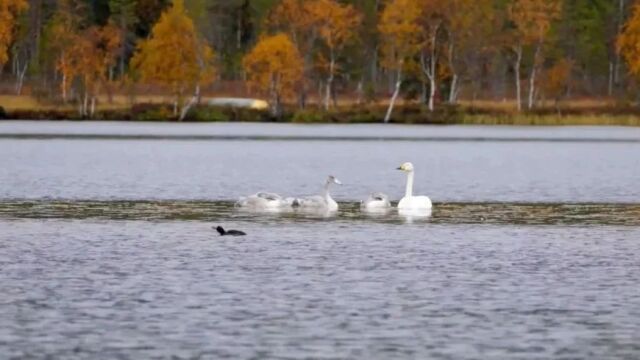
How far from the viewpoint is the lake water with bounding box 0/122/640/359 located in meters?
16.5

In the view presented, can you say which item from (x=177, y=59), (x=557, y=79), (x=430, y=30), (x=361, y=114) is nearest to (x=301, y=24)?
(x=430, y=30)

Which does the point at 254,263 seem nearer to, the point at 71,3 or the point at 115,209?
the point at 115,209

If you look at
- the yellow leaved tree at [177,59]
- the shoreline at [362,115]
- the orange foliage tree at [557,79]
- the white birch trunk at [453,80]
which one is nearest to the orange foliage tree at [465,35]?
the white birch trunk at [453,80]

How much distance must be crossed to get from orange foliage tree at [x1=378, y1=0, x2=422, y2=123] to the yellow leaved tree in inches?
504

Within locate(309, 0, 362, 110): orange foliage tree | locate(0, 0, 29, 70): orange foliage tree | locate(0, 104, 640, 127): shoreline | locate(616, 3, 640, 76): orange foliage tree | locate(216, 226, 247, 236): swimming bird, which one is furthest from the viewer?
locate(0, 0, 29, 70): orange foliage tree

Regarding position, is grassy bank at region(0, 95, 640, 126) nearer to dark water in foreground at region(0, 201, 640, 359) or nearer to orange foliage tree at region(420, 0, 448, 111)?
orange foliage tree at region(420, 0, 448, 111)

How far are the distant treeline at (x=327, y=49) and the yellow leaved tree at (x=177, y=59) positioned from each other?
0.10 m

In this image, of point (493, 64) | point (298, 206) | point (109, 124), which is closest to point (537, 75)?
point (493, 64)

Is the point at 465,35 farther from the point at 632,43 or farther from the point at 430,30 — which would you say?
the point at 632,43

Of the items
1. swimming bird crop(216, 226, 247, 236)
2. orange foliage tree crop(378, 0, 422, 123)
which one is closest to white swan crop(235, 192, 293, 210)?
swimming bird crop(216, 226, 247, 236)

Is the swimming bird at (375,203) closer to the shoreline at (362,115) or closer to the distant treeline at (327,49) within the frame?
the shoreline at (362,115)

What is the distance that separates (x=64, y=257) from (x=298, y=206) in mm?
11105

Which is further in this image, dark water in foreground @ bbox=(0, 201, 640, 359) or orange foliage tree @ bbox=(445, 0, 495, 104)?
orange foliage tree @ bbox=(445, 0, 495, 104)

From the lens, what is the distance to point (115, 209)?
34.0 metres
